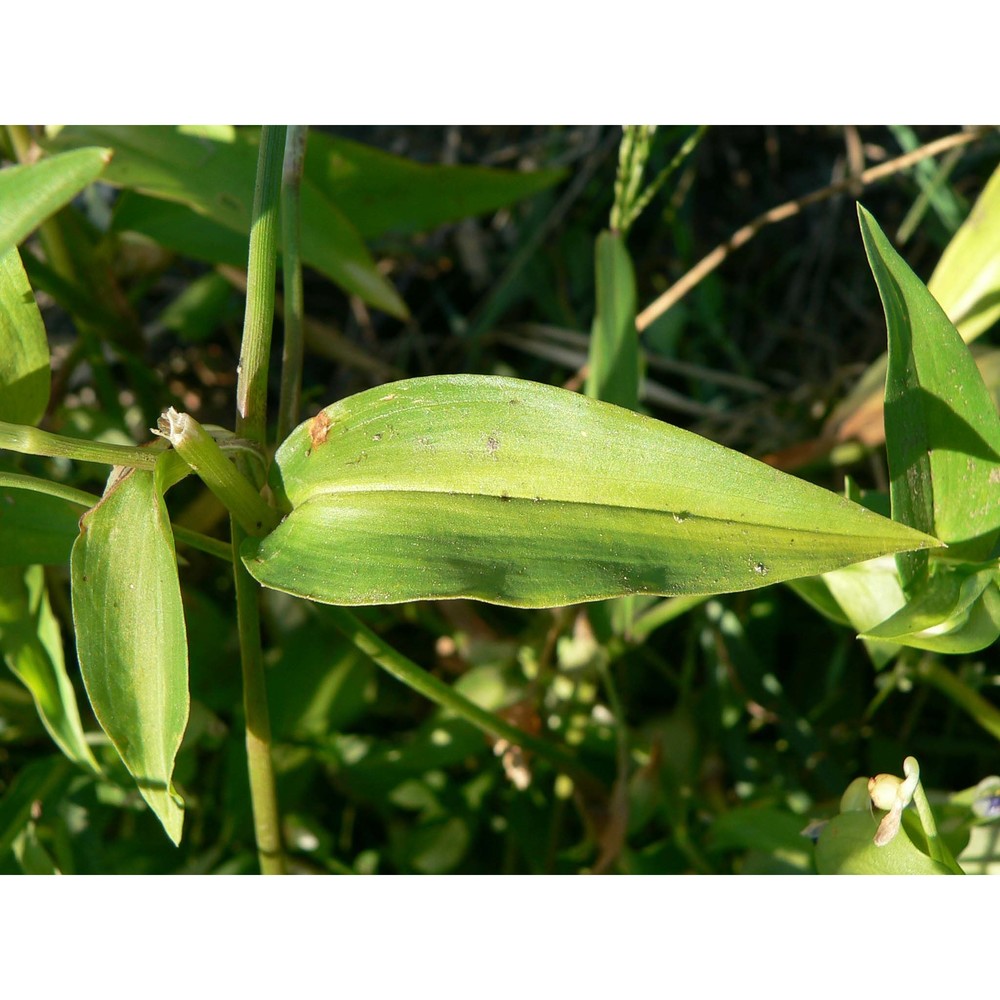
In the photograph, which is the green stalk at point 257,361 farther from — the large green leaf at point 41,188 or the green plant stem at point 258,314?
the large green leaf at point 41,188

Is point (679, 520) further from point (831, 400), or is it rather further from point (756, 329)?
point (756, 329)

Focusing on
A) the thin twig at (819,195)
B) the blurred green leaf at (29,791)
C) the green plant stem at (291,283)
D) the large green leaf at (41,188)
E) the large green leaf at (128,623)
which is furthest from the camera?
the thin twig at (819,195)

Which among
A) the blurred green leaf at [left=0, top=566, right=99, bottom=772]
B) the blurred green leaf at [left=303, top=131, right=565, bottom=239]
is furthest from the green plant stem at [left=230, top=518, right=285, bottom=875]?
the blurred green leaf at [left=303, top=131, right=565, bottom=239]

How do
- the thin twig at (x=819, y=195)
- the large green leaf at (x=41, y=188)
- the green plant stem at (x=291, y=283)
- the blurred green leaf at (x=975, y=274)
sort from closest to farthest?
the large green leaf at (x=41, y=188)
the green plant stem at (x=291, y=283)
the blurred green leaf at (x=975, y=274)
the thin twig at (x=819, y=195)

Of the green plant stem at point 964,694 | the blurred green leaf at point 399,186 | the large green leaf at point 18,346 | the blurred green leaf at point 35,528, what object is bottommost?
the green plant stem at point 964,694

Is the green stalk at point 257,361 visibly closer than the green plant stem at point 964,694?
Yes

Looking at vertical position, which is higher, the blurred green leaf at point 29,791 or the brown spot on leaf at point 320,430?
the brown spot on leaf at point 320,430

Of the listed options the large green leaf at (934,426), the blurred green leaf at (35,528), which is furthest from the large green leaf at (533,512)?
the blurred green leaf at (35,528)

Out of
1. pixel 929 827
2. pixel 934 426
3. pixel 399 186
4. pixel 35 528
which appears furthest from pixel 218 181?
pixel 929 827
